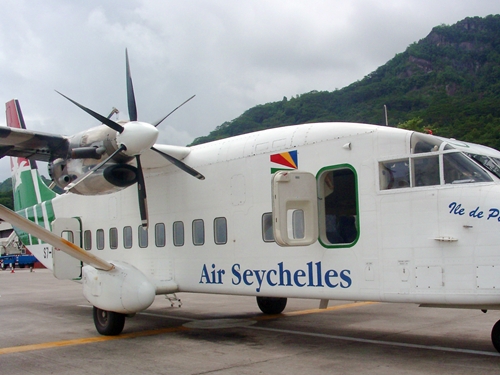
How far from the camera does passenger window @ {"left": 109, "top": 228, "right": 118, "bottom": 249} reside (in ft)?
38.8

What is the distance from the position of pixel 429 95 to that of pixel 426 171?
268 ft

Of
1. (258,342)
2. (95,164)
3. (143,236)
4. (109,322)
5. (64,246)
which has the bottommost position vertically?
(258,342)

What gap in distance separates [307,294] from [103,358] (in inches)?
132

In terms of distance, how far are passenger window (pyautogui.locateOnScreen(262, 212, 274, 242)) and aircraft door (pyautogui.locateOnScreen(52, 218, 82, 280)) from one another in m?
6.07

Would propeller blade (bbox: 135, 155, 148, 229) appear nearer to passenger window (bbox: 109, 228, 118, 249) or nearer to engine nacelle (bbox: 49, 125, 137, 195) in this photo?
engine nacelle (bbox: 49, 125, 137, 195)

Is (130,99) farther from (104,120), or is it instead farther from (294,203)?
(294,203)

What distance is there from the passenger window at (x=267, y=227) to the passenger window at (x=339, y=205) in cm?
93

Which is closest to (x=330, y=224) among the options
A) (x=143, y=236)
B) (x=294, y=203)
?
(x=294, y=203)

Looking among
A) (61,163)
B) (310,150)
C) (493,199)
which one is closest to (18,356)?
(61,163)

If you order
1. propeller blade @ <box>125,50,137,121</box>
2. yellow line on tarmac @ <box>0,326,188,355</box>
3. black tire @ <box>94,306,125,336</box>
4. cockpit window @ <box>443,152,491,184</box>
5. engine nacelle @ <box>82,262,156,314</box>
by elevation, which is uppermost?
propeller blade @ <box>125,50,137,121</box>

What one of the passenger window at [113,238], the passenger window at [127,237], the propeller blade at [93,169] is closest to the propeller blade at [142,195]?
the propeller blade at [93,169]

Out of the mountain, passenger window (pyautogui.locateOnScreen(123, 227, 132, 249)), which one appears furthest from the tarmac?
→ the mountain

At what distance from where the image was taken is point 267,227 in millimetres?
8484

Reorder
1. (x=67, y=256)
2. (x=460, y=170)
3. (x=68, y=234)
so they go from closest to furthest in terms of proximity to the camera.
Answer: (x=460, y=170) → (x=67, y=256) → (x=68, y=234)
